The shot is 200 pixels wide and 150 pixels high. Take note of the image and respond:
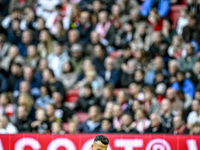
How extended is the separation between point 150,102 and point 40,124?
8.82ft

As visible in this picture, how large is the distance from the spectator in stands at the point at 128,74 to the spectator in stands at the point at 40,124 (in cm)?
231

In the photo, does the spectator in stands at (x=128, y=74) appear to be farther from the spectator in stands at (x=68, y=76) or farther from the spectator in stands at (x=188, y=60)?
the spectator in stands at (x=68, y=76)

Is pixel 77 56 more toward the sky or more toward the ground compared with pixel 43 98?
more toward the sky

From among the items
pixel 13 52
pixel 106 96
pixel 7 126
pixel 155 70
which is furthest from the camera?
pixel 13 52

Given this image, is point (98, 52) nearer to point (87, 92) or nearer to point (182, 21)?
point (87, 92)

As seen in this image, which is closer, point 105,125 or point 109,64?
point 105,125

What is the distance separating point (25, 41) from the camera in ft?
43.1

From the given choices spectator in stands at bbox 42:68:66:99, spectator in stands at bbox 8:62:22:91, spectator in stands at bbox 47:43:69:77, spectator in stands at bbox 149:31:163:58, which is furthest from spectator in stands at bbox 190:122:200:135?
spectator in stands at bbox 8:62:22:91

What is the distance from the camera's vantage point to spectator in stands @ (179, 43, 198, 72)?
1146 centimetres

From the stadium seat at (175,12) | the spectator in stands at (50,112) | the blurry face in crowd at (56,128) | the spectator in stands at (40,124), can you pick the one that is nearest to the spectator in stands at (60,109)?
the spectator in stands at (50,112)

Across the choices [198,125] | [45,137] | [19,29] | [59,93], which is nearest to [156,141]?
[45,137]

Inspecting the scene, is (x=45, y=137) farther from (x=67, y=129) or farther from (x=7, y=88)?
(x=7, y=88)

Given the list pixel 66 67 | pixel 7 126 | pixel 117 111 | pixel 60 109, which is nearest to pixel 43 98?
pixel 60 109

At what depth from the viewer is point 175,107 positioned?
1044cm
